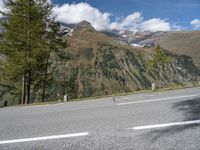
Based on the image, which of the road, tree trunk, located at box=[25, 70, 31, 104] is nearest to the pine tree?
tree trunk, located at box=[25, 70, 31, 104]

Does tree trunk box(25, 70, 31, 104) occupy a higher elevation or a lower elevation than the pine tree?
lower

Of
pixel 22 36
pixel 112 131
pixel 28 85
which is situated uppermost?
pixel 22 36

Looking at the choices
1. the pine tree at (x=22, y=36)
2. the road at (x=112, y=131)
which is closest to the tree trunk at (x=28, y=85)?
the pine tree at (x=22, y=36)

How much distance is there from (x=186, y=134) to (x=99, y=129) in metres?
2.01

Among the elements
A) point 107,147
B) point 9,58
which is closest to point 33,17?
point 9,58

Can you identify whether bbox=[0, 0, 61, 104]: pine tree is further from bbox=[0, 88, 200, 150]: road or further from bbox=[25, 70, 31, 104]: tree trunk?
bbox=[0, 88, 200, 150]: road

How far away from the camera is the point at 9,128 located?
7004 mm

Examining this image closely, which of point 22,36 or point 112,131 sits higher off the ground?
point 22,36

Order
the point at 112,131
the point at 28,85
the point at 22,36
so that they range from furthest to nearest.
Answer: the point at 28,85 → the point at 22,36 → the point at 112,131

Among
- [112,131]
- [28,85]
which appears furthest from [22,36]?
[112,131]

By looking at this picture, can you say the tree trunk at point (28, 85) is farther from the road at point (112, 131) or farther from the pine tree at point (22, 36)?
the road at point (112, 131)

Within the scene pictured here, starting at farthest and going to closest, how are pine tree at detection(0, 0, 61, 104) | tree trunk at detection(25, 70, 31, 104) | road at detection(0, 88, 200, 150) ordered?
tree trunk at detection(25, 70, 31, 104) → pine tree at detection(0, 0, 61, 104) → road at detection(0, 88, 200, 150)

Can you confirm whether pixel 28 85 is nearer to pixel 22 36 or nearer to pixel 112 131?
pixel 22 36

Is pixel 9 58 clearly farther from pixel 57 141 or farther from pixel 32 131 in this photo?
pixel 57 141
